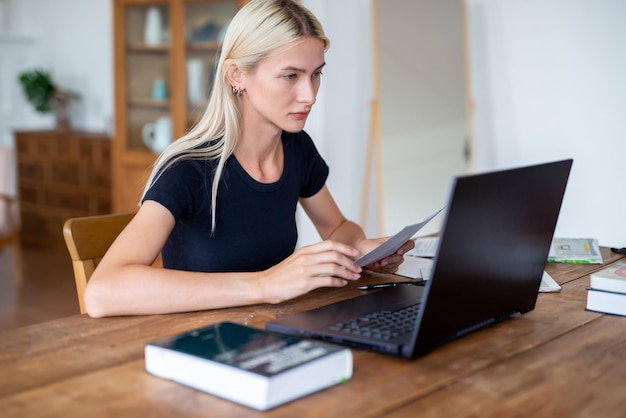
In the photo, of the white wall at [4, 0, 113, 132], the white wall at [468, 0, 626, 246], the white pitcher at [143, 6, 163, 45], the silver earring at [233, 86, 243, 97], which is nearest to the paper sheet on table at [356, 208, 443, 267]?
the silver earring at [233, 86, 243, 97]

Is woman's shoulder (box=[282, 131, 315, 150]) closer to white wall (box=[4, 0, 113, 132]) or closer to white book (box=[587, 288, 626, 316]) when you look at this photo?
white book (box=[587, 288, 626, 316])

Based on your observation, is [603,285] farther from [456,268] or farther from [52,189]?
[52,189]

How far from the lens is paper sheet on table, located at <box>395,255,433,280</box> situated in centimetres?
179

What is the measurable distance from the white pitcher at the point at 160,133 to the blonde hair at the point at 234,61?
10.2ft

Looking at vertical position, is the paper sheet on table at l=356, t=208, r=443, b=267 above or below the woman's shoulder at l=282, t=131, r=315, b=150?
below

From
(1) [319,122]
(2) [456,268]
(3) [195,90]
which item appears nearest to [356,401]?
(2) [456,268]

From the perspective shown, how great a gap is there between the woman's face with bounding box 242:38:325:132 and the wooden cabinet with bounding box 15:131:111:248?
3726 mm

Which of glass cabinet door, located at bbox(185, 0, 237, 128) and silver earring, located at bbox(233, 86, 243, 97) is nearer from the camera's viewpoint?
silver earring, located at bbox(233, 86, 243, 97)

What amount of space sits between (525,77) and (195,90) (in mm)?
1995

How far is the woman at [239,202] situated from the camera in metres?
1.48

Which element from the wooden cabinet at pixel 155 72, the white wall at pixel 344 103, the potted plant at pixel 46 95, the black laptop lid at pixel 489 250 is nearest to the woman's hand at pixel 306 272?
the black laptop lid at pixel 489 250

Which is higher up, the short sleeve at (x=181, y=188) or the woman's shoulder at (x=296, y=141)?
the woman's shoulder at (x=296, y=141)

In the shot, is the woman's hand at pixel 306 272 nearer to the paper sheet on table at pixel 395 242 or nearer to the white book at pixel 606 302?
the paper sheet on table at pixel 395 242

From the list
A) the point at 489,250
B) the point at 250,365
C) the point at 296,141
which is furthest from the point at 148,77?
the point at 250,365
